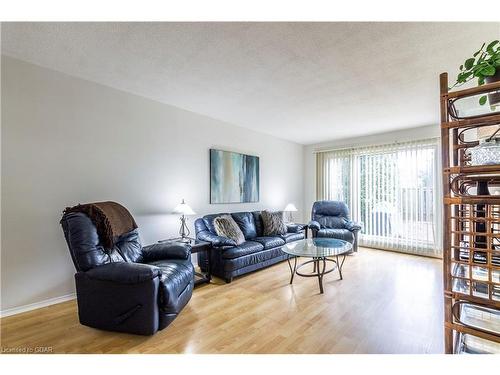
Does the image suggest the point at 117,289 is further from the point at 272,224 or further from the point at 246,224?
the point at 272,224

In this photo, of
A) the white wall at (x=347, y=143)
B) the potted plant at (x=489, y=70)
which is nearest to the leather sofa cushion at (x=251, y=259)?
the white wall at (x=347, y=143)

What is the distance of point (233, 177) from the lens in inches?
172

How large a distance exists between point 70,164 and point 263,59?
2318 mm

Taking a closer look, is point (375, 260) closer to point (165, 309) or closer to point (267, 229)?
point (267, 229)

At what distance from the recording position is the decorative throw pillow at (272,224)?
165 inches

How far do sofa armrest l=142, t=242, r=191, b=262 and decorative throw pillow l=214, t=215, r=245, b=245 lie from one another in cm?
88

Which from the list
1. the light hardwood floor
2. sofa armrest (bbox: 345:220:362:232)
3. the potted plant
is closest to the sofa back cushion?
the light hardwood floor

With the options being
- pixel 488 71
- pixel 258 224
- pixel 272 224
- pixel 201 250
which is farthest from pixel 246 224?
pixel 488 71

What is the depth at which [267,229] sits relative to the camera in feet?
13.8

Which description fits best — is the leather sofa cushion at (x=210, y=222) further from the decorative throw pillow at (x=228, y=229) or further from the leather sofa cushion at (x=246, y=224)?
the leather sofa cushion at (x=246, y=224)

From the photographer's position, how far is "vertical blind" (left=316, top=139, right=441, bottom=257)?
4434 mm

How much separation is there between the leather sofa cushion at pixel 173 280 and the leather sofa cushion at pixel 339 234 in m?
2.80

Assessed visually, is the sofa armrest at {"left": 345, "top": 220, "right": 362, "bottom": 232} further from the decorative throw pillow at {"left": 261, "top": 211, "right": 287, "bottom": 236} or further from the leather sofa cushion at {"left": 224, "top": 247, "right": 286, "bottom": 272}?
the leather sofa cushion at {"left": 224, "top": 247, "right": 286, "bottom": 272}
